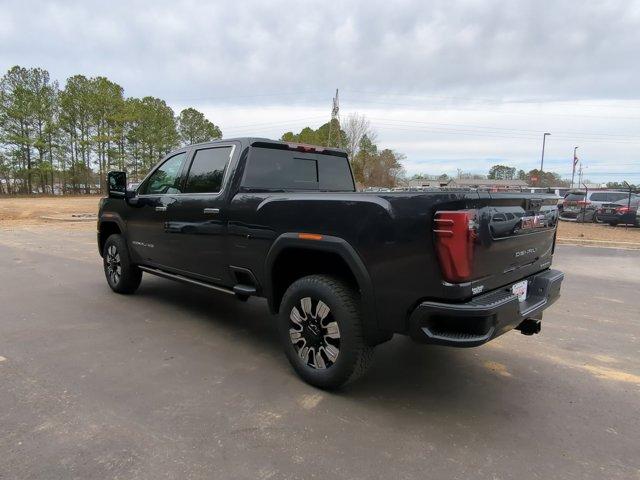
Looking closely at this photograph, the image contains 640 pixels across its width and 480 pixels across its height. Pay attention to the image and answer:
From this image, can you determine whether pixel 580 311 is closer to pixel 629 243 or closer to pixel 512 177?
pixel 629 243

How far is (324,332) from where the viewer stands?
343 cm

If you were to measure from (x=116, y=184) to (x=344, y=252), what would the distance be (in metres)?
3.77

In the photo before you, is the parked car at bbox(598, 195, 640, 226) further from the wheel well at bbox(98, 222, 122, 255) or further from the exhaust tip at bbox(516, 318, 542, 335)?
the wheel well at bbox(98, 222, 122, 255)

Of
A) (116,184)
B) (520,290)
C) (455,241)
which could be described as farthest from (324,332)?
(116,184)

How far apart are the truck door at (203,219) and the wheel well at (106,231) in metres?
1.74

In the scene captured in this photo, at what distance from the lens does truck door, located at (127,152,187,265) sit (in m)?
5.15

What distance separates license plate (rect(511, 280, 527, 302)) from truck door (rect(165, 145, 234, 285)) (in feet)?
8.12

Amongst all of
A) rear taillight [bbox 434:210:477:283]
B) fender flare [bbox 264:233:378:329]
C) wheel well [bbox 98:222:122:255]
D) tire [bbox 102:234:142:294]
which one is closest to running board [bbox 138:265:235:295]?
tire [bbox 102:234:142:294]

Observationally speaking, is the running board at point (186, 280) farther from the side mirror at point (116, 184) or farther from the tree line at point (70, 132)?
the tree line at point (70, 132)

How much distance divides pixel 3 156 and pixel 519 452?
186 ft

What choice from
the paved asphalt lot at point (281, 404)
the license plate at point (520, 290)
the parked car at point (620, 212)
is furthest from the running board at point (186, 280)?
the parked car at point (620, 212)

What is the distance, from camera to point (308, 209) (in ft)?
11.3

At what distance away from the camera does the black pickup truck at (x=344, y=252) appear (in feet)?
9.25

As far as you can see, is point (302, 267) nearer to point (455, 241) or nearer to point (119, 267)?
point (455, 241)
